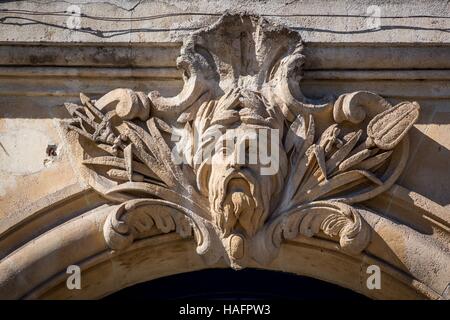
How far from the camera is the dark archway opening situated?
22.3ft

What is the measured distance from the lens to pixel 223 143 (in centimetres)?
637

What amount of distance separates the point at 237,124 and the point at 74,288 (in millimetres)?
1014

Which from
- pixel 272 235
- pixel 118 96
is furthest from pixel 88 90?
pixel 272 235

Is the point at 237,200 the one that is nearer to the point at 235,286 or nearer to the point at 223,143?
the point at 223,143

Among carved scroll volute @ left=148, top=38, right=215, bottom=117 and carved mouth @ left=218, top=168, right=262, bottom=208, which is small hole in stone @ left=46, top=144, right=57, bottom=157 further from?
carved mouth @ left=218, top=168, right=262, bottom=208

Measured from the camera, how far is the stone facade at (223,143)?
6.39 meters

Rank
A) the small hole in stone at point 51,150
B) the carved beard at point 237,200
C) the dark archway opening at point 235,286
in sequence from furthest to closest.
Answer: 1. the dark archway opening at point 235,286
2. the small hole in stone at point 51,150
3. the carved beard at point 237,200

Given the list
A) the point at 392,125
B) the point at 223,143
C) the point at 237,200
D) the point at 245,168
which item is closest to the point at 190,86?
the point at 223,143

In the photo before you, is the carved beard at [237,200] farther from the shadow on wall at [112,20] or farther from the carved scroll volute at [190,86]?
the shadow on wall at [112,20]

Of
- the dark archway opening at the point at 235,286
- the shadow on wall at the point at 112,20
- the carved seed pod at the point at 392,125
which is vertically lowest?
the dark archway opening at the point at 235,286

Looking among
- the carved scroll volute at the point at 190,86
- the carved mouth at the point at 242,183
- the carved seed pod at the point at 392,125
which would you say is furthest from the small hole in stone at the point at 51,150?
the carved seed pod at the point at 392,125

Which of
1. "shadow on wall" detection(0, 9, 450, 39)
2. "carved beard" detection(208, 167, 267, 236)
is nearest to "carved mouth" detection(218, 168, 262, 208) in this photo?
"carved beard" detection(208, 167, 267, 236)

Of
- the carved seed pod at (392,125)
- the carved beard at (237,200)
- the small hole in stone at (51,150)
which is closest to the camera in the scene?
the carved beard at (237,200)

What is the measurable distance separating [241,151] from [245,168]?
0.25 feet
